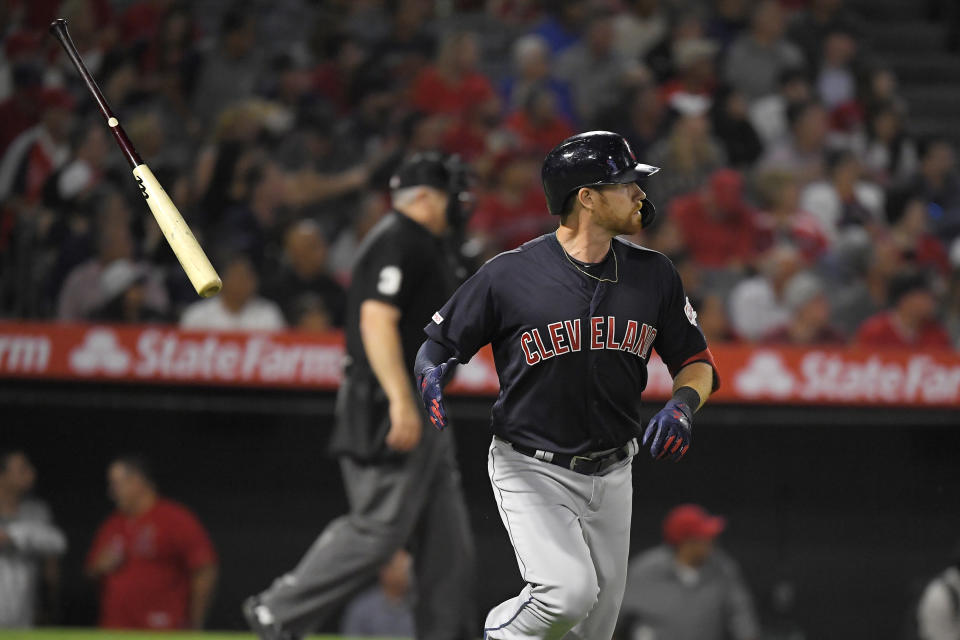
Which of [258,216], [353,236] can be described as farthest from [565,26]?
[258,216]

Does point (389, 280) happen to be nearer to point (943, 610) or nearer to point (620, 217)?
point (620, 217)

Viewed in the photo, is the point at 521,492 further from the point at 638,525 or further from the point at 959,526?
the point at 959,526

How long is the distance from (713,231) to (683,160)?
586 mm

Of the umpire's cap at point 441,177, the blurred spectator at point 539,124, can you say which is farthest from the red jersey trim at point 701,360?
the blurred spectator at point 539,124

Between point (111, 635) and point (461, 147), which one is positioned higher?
point (461, 147)

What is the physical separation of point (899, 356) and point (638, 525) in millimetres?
1486

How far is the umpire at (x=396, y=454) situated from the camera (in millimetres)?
4625

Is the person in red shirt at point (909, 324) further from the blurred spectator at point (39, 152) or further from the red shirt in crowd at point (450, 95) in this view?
the blurred spectator at point (39, 152)

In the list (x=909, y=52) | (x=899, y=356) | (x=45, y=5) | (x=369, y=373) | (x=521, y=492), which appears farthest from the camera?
(x=909, y=52)

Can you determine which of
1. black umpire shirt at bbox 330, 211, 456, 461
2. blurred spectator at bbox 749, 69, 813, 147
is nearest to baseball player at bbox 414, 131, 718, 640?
black umpire shirt at bbox 330, 211, 456, 461

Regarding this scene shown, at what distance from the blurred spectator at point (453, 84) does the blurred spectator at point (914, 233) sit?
2654mm

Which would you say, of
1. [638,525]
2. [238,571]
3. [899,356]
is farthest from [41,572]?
[899,356]

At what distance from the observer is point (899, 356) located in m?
6.34

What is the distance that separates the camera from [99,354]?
20.8ft
